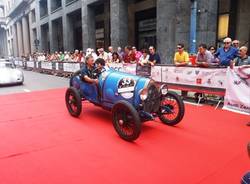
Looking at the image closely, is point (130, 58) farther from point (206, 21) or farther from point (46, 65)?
point (46, 65)

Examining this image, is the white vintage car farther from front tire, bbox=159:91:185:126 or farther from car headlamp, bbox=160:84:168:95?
car headlamp, bbox=160:84:168:95

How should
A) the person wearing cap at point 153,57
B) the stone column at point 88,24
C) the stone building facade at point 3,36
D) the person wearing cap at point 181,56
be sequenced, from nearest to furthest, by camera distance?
the person wearing cap at point 181,56 < the person wearing cap at point 153,57 < the stone column at point 88,24 < the stone building facade at point 3,36

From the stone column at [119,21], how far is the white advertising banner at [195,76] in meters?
9.57

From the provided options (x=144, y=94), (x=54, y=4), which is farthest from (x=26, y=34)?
(x=144, y=94)

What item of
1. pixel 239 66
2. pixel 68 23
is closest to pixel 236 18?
pixel 239 66

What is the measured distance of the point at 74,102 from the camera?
6.77 metres

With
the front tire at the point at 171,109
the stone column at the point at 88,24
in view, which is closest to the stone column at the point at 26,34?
the stone column at the point at 88,24

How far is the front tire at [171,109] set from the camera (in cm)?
567

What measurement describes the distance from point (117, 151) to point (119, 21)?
15.0m

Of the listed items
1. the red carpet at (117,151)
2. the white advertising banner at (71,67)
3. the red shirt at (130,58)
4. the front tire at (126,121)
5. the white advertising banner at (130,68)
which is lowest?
the red carpet at (117,151)

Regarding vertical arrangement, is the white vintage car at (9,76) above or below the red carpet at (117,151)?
above

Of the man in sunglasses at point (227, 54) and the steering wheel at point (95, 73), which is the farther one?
the man in sunglasses at point (227, 54)

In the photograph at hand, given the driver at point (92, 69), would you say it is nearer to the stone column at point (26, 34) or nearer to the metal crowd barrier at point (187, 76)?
the metal crowd barrier at point (187, 76)

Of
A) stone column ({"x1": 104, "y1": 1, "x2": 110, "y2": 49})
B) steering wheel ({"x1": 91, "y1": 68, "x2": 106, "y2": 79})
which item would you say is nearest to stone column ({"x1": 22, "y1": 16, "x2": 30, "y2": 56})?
stone column ({"x1": 104, "y1": 1, "x2": 110, "y2": 49})
